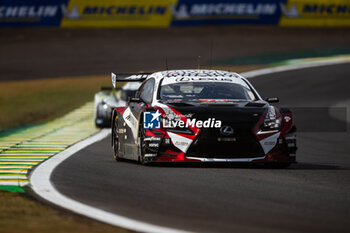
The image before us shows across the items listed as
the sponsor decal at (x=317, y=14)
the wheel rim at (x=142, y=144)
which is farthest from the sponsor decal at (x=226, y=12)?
the wheel rim at (x=142, y=144)

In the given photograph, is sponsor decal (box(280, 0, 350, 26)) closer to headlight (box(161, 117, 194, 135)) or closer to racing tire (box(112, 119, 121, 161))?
Answer: racing tire (box(112, 119, 121, 161))

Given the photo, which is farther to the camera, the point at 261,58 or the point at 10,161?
the point at 261,58

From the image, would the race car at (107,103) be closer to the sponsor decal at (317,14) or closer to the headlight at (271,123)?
the headlight at (271,123)

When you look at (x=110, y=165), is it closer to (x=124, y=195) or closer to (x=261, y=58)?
(x=124, y=195)

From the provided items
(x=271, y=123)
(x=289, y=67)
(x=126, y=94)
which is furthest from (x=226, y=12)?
(x=271, y=123)

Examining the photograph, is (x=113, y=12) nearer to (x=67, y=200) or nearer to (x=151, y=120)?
(x=151, y=120)

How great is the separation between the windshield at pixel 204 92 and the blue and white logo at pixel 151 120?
704mm

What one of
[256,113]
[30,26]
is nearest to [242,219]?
[256,113]

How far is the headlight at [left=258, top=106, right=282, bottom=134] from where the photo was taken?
995cm

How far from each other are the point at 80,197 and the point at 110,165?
322 cm

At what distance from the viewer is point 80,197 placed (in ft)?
24.6

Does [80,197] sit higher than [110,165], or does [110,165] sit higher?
[80,197]

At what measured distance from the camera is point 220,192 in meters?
7.86

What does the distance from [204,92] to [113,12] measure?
99.8ft
